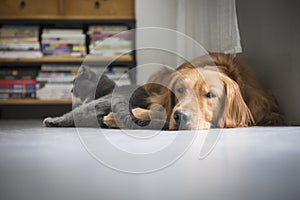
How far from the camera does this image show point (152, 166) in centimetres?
117

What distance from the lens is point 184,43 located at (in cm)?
324

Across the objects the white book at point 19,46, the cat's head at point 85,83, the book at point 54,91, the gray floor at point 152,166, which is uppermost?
the white book at point 19,46

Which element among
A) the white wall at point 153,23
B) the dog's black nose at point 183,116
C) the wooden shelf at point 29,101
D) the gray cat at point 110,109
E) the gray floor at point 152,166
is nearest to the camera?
the gray floor at point 152,166

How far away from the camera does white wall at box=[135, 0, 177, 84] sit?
3658mm

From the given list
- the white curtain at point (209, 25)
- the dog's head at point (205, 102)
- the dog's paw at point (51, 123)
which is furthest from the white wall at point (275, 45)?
the dog's paw at point (51, 123)

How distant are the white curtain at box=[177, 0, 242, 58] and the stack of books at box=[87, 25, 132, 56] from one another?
0.39 m

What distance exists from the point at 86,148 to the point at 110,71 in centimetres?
221

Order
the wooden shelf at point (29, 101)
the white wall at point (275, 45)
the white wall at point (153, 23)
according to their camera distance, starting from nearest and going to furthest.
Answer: the white wall at point (275, 45) < the wooden shelf at point (29, 101) < the white wall at point (153, 23)

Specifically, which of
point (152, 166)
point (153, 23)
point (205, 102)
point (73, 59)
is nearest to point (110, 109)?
point (205, 102)

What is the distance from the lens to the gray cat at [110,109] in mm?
1884

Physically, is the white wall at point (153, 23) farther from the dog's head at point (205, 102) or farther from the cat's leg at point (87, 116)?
the dog's head at point (205, 102)

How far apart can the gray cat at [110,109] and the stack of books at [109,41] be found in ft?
3.89

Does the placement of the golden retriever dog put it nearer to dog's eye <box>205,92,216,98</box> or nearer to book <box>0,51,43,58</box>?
dog's eye <box>205,92,216,98</box>

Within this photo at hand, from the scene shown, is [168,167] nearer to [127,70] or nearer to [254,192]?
[254,192]
